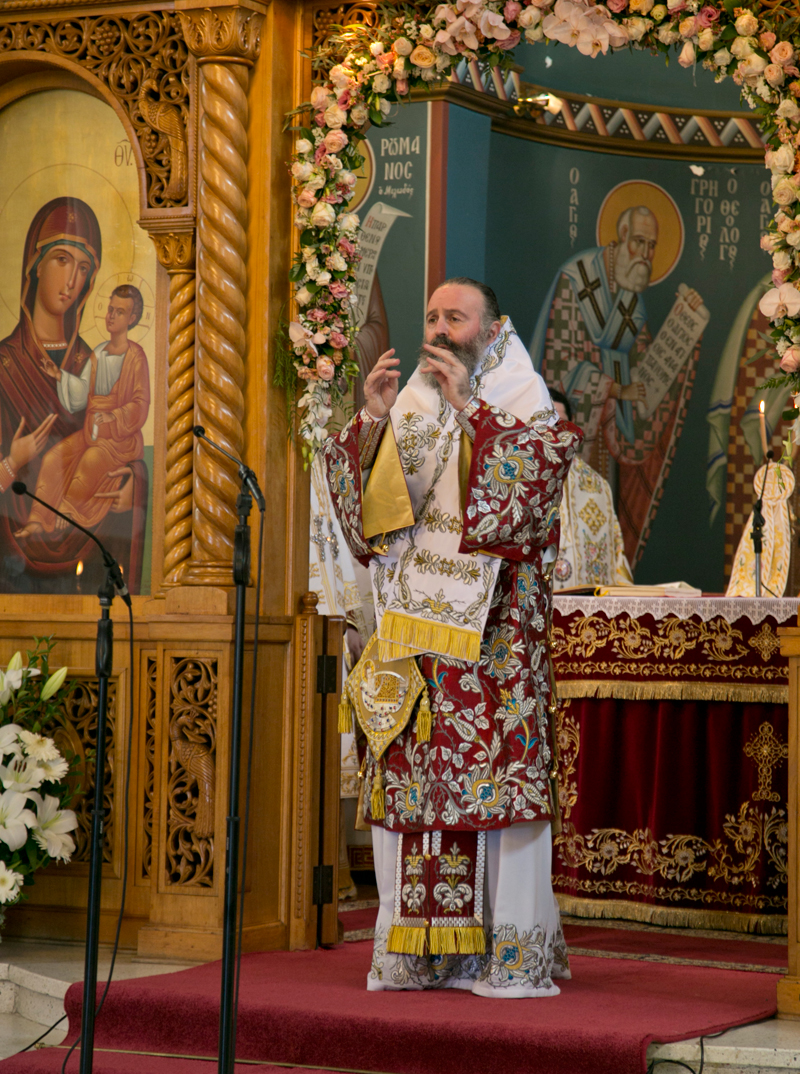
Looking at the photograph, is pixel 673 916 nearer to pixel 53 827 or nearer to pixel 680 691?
pixel 680 691

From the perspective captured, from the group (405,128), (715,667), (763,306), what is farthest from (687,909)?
(405,128)

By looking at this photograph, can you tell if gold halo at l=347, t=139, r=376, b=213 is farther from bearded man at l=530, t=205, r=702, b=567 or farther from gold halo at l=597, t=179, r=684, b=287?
gold halo at l=597, t=179, r=684, b=287

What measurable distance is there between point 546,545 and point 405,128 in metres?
5.27

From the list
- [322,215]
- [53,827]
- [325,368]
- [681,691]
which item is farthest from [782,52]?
[53,827]

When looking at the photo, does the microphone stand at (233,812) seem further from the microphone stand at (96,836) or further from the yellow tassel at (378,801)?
the yellow tassel at (378,801)

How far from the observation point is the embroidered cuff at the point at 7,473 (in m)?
6.21

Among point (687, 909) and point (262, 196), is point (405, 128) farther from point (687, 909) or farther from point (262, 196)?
point (687, 909)

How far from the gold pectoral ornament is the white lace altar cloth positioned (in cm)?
196

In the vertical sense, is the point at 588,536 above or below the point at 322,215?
below

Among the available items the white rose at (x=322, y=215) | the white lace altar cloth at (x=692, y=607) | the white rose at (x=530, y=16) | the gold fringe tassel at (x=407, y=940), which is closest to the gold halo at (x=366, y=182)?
the white lace altar cloth at (x=692, y=607)

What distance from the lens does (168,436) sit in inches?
228

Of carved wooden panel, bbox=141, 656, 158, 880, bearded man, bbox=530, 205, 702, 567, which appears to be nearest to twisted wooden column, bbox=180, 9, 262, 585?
carved wooden panel, bbox=141, 656, 158, 880

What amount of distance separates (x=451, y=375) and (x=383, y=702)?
1.01 meters

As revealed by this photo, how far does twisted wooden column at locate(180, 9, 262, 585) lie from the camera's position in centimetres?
557
